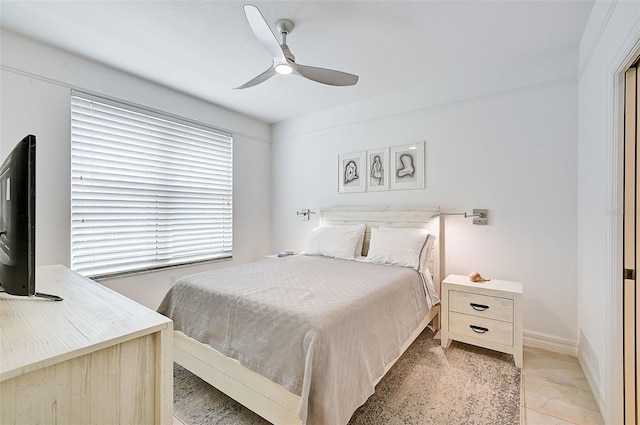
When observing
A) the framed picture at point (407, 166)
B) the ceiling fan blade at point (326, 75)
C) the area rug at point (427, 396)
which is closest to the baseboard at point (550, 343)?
the area rug at point (427, 396)

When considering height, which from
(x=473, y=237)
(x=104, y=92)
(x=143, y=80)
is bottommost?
(x=473, y=237)

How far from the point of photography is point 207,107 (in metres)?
3.59

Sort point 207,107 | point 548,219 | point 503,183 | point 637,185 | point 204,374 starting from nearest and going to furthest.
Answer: point 637,185, point 204,374, point 548,219, point 503,183, point 207,107

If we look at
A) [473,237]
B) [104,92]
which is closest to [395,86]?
[473,237]

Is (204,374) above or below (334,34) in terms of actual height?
below

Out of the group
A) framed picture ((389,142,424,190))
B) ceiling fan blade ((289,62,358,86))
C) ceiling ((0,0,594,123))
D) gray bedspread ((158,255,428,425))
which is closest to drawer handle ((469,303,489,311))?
gray bedspread ((158,255,428,425))

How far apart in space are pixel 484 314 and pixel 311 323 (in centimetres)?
166

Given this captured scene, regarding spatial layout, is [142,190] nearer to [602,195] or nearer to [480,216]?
[480,216]

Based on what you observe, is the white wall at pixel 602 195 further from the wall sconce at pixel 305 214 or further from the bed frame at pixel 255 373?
the wall sconce at pixel 305 214

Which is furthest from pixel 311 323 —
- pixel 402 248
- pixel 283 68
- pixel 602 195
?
pixel 602 195

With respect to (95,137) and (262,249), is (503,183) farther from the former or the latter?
(95,137)

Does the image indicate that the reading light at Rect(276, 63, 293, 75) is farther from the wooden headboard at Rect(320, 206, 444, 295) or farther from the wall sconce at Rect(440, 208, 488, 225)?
the wall sconce at Rect(440, 208, 488, 225)

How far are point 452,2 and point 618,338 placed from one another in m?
2.21

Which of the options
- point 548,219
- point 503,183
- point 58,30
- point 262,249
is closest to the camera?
Answer: point 58,30
